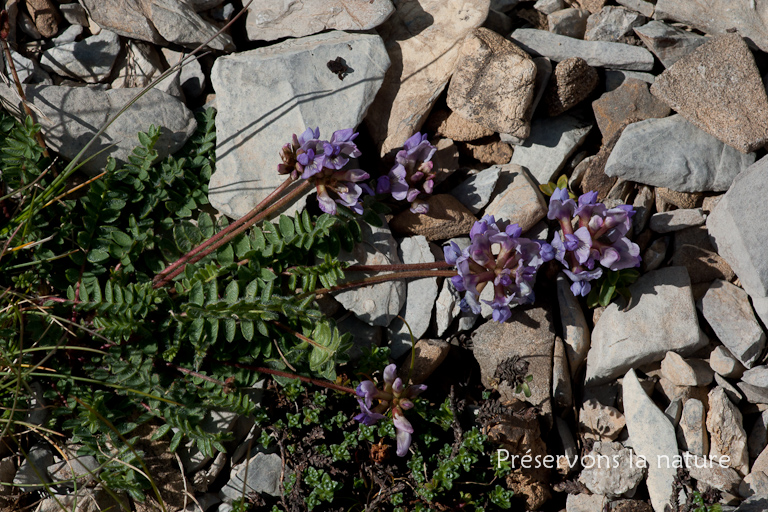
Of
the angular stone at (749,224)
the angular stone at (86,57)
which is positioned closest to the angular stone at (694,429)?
the angular stone at (749,224)

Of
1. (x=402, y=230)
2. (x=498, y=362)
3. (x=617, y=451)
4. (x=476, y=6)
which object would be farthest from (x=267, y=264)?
(x=617, y=451)

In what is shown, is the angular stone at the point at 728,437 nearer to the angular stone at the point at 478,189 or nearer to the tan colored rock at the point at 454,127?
the angular stone at the point at 478,189

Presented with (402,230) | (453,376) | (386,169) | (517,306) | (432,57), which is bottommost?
(453,376)

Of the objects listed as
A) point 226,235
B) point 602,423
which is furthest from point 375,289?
point 602,423

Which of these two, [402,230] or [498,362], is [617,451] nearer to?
[498,362]

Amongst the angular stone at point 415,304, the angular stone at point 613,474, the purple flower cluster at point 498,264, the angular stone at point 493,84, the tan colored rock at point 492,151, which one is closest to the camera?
the purple flower cluster at point 498,264

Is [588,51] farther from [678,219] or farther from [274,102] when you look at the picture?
[274,102]
